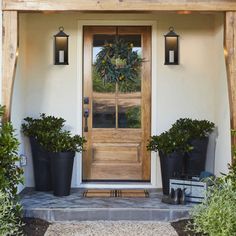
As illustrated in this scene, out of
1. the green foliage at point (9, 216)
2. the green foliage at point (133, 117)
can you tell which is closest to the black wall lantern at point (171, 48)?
the green foliage at point (133, 117)

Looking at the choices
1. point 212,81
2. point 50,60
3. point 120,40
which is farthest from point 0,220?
point 212,81

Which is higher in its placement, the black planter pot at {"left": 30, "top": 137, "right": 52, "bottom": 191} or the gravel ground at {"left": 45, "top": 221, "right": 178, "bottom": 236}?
the black planter pot at {"left": 30, "top": 137, "right": 52, "bottom": 191}

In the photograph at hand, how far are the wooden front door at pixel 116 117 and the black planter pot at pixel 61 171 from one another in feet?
2.32

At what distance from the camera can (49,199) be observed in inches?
194

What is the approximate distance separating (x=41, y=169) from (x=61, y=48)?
5.19 ft

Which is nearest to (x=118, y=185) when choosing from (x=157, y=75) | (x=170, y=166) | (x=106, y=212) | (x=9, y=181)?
(x=170, y=166)

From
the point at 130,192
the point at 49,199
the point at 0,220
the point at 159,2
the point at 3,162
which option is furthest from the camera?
the point at 130,192

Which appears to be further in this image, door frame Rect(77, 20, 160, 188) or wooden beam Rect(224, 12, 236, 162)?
door frame Rect(77, 20, 160, 188)

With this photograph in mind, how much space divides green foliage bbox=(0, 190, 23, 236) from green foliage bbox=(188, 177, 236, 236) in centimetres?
167

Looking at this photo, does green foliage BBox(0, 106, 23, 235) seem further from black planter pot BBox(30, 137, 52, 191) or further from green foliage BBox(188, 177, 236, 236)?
green foliage BBox(188, 177, 236, 236)

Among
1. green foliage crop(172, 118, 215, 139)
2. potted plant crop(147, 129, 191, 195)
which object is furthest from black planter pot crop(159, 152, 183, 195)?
green foliage crop(172, 118, 215, 139)

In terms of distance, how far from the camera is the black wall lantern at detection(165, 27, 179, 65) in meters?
5.51

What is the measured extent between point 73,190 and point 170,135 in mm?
1445

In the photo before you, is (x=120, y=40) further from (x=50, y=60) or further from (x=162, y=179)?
(x=162, y=179)
